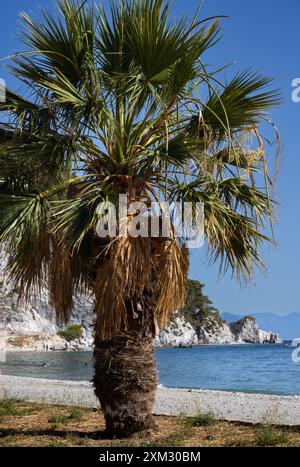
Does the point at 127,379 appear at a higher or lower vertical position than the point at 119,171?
lower

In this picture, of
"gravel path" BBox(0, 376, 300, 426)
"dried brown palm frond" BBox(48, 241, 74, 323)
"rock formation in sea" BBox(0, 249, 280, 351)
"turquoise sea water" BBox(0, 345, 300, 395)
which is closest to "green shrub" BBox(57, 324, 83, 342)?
"rock formation in sea" BBox(0, 249, 280, 351)

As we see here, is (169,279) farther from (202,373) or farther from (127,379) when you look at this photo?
(202,373)

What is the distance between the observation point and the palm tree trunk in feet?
30.0

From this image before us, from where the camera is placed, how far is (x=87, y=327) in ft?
344

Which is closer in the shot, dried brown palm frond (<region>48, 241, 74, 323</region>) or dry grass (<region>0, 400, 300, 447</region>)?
dried brown palm frond (<region>48, 241, 74, 323</region>)

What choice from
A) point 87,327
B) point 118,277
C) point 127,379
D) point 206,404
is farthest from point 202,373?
point 87,327

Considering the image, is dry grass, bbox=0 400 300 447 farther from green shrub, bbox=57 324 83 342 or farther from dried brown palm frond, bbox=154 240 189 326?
green shrub, bbox=57 324 83 342

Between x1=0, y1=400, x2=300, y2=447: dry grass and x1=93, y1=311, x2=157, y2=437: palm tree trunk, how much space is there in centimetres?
27

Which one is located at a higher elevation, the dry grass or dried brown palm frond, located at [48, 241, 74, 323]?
dried brown palm frond, located at [48, 241, 74, 323]

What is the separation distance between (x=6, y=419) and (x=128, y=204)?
5.28 meters

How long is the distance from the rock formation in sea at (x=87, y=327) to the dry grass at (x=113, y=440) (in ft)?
89.1

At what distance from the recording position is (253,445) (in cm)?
888

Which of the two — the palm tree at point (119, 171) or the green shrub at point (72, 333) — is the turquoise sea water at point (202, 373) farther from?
the green shrub at point (72, 333)

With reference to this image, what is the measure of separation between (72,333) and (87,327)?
16.9 ft
